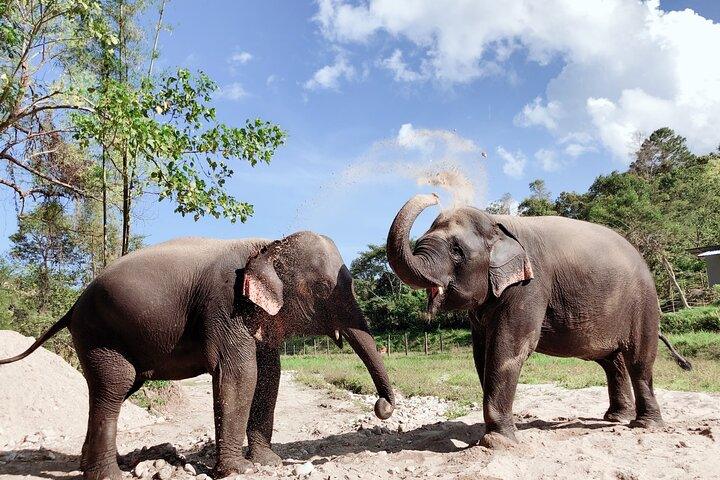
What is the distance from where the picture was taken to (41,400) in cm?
970

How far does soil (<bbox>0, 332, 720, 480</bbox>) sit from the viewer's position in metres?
5.46

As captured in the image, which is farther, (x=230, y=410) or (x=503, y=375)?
(x=503, y=375)

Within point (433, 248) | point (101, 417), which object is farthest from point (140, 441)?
point (433, 248)

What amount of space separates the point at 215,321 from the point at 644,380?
15.7 feet

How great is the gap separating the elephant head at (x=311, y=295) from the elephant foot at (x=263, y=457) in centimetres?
127

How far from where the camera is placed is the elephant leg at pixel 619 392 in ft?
24.3

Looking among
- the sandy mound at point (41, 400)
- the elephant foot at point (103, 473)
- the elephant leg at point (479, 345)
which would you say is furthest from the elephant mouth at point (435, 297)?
the sandy mound at point (41, 400)

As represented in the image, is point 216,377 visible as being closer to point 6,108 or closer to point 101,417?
point 101,417

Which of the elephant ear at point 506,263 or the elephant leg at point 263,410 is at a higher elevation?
the elephant ear at point 506,263

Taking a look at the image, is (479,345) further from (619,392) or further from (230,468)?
(230,468)

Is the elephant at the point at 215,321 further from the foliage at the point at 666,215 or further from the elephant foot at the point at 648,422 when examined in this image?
the foliage at the point at 666,215

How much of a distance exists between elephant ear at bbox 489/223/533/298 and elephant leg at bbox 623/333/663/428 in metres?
1.77

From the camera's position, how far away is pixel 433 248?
6.01 metres

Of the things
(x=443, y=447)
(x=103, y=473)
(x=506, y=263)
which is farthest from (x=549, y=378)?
(x=103, y=473)
